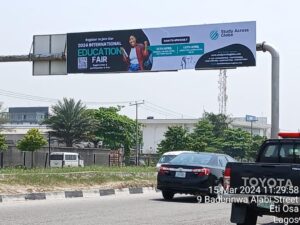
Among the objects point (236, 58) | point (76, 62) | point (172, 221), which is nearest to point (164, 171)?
point (172, 221)

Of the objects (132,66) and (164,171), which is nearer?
(164,171)

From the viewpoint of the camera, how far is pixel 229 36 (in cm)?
2973

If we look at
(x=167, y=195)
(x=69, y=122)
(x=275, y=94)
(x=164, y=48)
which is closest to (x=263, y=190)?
(x=167, y=195)

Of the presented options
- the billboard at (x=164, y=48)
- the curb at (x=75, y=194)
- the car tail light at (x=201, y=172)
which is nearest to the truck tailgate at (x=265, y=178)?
the car tail light at (x=201, y=172)

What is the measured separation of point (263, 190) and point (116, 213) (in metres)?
4.54

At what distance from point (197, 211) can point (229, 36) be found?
17.5 metres

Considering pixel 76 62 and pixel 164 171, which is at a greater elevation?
pixel 76 62

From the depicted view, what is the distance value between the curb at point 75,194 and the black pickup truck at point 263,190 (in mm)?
8352

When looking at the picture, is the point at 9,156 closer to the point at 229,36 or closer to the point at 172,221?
the point at 229,36

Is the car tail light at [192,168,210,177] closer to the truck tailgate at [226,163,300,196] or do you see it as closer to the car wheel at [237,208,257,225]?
the car wheel at [237,208,257,225]

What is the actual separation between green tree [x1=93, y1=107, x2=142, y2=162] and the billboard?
44645 mm

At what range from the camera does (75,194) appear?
18.1 metres

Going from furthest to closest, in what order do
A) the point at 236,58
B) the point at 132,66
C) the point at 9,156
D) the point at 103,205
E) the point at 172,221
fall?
the point at 9,156 → the point at 132,66 → the point at 236,58 → the point at 103,205 → the point at 172,221

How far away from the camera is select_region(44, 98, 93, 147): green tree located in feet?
220
